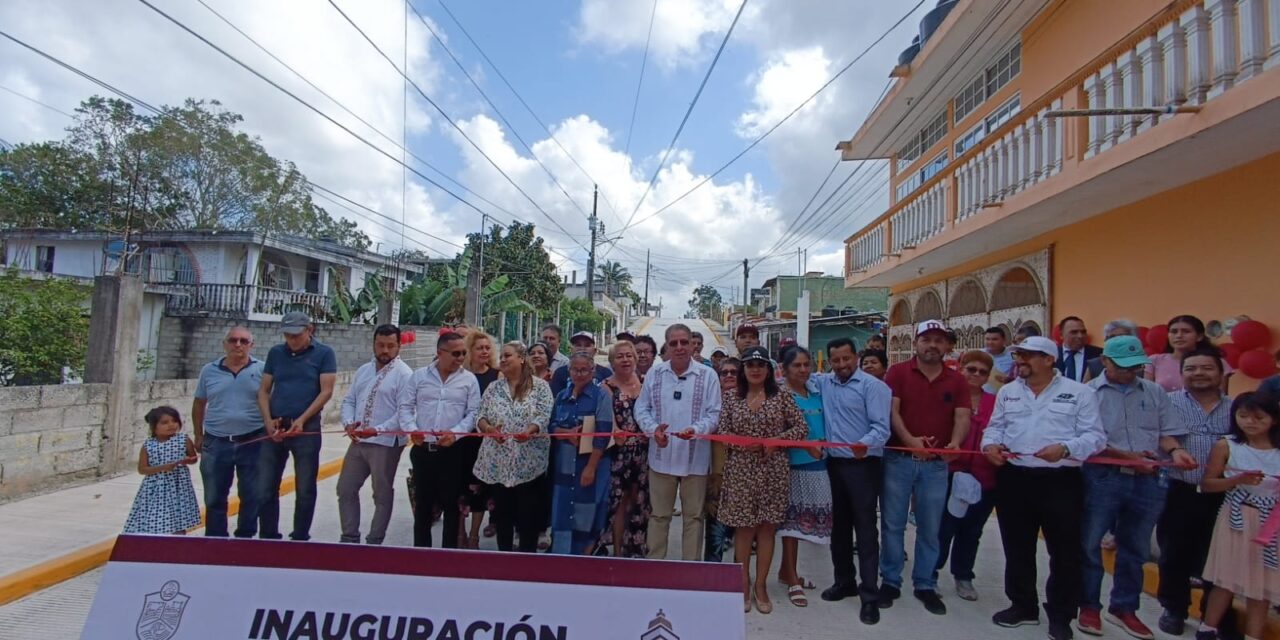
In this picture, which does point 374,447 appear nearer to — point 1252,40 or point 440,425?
point 440,425

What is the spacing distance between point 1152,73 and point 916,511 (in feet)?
13.9

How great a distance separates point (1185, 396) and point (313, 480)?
5.73 m

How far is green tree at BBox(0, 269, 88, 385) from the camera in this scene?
9.24m

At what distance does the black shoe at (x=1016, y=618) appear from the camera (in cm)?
384

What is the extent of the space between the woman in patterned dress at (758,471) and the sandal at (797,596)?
0.53 ft

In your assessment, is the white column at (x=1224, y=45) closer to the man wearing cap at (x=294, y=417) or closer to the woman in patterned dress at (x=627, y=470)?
the woman in patterned dress at (x=627, y=470)

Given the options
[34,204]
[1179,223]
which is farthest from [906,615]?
[34,204]

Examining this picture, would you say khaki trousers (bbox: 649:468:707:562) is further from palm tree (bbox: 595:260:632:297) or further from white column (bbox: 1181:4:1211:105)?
palm tree (bbox: 595:260:632:297)

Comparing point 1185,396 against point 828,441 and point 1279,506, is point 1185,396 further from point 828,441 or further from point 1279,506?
point 828,441

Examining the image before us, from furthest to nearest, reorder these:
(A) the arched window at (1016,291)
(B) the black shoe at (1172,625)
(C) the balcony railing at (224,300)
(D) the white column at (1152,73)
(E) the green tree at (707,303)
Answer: (E) the green tree at (707,303)
(C) the balcony railing at (224,300)
(A) the arched window at (1016,291)
(D) the white column at (1152,73)
(B) the black shoe at (1172,625)

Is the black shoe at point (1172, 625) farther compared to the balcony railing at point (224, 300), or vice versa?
the balcony railing at point (224, 300)

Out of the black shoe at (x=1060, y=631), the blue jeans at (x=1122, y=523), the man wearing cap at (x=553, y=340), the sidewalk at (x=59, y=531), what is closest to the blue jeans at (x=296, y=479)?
the sidewalk at (x=59, y=531)

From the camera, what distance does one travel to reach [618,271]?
6812 cm

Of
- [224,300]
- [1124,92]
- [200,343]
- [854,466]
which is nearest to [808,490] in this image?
[854,466]
